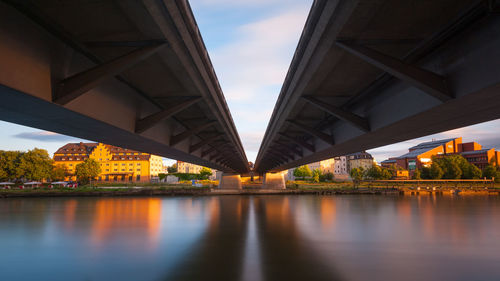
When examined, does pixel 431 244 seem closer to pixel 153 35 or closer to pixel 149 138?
pixel 149 138

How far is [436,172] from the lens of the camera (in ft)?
295

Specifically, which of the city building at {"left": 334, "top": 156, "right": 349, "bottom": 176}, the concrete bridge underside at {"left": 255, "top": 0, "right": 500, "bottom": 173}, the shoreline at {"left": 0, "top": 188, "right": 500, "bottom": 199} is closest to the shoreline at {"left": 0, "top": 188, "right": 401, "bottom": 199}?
the shoreline at {"left": 0, "top": 188, "right": 500, "bottom": 199}

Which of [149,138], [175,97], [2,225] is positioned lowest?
[2,225]

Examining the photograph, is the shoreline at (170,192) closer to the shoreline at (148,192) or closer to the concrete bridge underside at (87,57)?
the shoreline at (148,192)

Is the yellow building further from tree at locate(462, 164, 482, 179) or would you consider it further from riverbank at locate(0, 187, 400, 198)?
tree at locate(462, 164, 482, 179)

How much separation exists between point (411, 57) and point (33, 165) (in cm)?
9234

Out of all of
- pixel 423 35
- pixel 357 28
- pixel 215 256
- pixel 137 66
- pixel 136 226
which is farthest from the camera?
pixel 136 226

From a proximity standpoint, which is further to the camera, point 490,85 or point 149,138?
point 149,138

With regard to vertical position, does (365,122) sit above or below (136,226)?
above

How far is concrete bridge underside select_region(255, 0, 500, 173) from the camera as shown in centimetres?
507

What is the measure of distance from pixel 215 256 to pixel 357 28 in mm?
10621

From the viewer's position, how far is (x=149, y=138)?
36.4ft

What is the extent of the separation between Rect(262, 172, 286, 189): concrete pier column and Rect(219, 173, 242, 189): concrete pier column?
7.99 m

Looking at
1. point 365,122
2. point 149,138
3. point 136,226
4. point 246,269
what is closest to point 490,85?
point 365,122
